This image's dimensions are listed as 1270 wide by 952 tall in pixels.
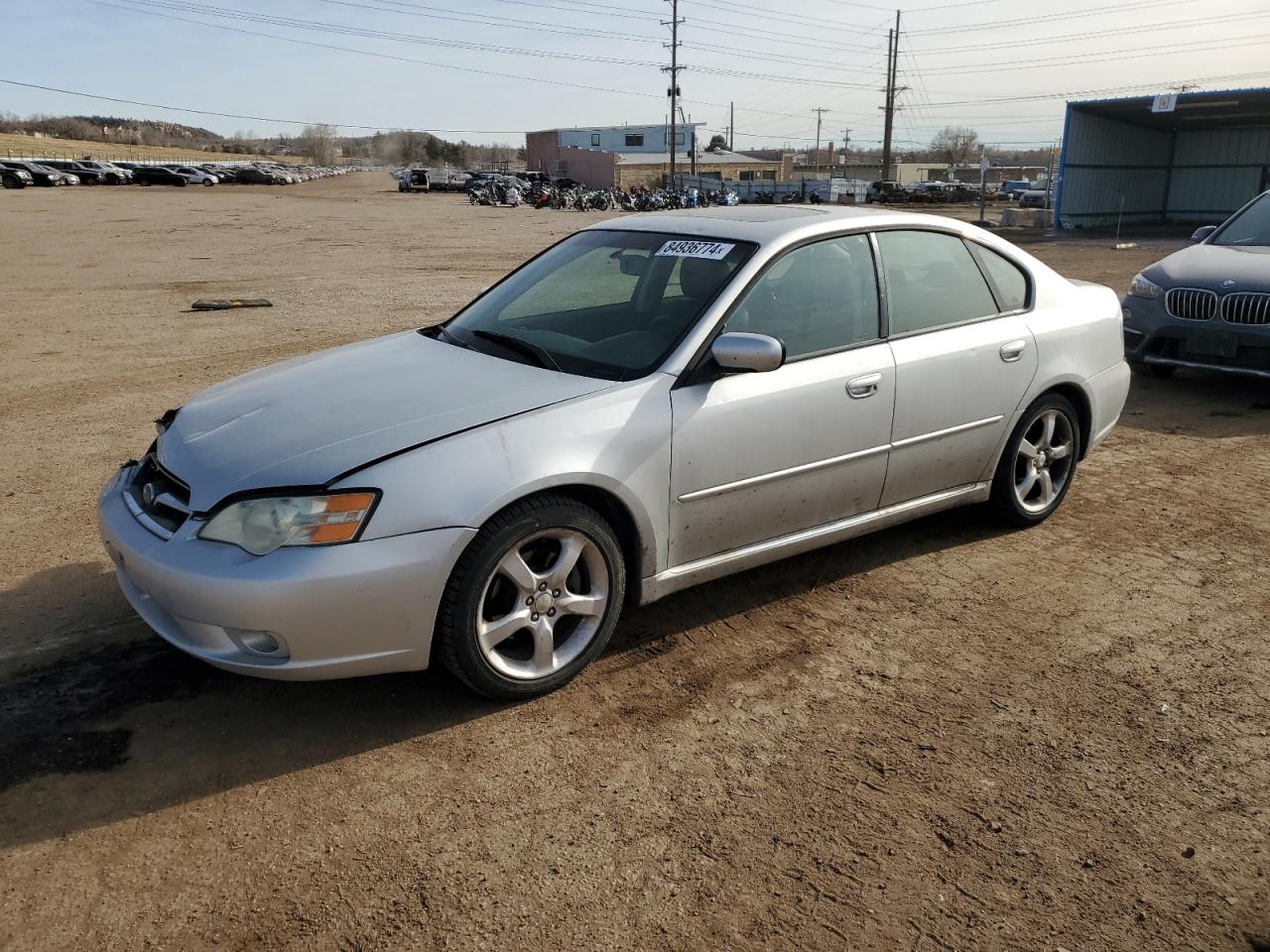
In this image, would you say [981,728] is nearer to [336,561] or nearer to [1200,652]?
[1200,652]

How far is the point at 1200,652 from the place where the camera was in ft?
12.5

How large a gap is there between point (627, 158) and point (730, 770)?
98.7 m

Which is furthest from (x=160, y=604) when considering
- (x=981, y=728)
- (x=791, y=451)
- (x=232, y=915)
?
(x=981, y=728)

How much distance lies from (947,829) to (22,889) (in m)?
2.45

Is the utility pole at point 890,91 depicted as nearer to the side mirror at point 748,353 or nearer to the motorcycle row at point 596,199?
the motorcycle row at point 596,199

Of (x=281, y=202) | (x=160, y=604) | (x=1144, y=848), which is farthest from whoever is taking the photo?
(x=281, y=202)

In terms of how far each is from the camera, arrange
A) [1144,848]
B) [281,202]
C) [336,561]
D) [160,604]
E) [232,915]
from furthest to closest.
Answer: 1. [281,202]
2. [160,604]
3. [336,561]
4. [1144,848]
5. [232,915]

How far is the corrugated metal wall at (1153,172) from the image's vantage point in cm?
3120

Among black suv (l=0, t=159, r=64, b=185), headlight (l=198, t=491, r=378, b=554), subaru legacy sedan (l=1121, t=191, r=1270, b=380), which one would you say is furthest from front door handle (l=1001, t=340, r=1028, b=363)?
black suv (l=0, t=159, r=64, b=185)

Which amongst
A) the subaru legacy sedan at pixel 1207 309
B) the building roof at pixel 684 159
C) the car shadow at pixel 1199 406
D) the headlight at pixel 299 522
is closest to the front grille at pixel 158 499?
the headlight at pixel 299 522

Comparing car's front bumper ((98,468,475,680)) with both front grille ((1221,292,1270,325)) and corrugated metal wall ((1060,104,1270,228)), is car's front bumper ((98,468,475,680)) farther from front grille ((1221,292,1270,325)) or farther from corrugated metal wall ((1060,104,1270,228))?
corrugated metal wall ((1060,104,1270,228))

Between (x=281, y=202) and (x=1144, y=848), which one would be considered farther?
(x=281, y=202)

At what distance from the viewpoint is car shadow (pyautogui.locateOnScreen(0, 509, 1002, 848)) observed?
9.63 ft

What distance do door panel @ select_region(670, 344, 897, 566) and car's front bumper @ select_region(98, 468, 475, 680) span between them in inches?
36.7
